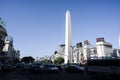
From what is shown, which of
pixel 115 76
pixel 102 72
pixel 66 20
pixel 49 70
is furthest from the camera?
pixel 66 20

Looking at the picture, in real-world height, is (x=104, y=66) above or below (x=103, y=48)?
below

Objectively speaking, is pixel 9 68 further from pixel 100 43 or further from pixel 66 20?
pixel 100 43

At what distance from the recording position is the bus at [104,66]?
22.8 m

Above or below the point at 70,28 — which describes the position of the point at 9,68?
below

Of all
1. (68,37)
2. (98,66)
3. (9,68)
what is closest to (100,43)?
(68,37)

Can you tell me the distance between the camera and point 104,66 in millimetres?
24938

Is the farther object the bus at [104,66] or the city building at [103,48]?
the city building at [103,48]

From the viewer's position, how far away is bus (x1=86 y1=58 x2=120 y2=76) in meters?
22.8

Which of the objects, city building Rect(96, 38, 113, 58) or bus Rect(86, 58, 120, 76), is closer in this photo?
bus Rect(86, 58, 120, 76)

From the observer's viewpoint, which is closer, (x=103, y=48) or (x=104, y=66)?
(x=104, y=66)

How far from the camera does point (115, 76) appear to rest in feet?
74.2

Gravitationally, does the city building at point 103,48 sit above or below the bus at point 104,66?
above

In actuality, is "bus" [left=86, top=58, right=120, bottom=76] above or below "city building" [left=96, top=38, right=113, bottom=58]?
below

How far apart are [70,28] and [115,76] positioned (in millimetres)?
86793
